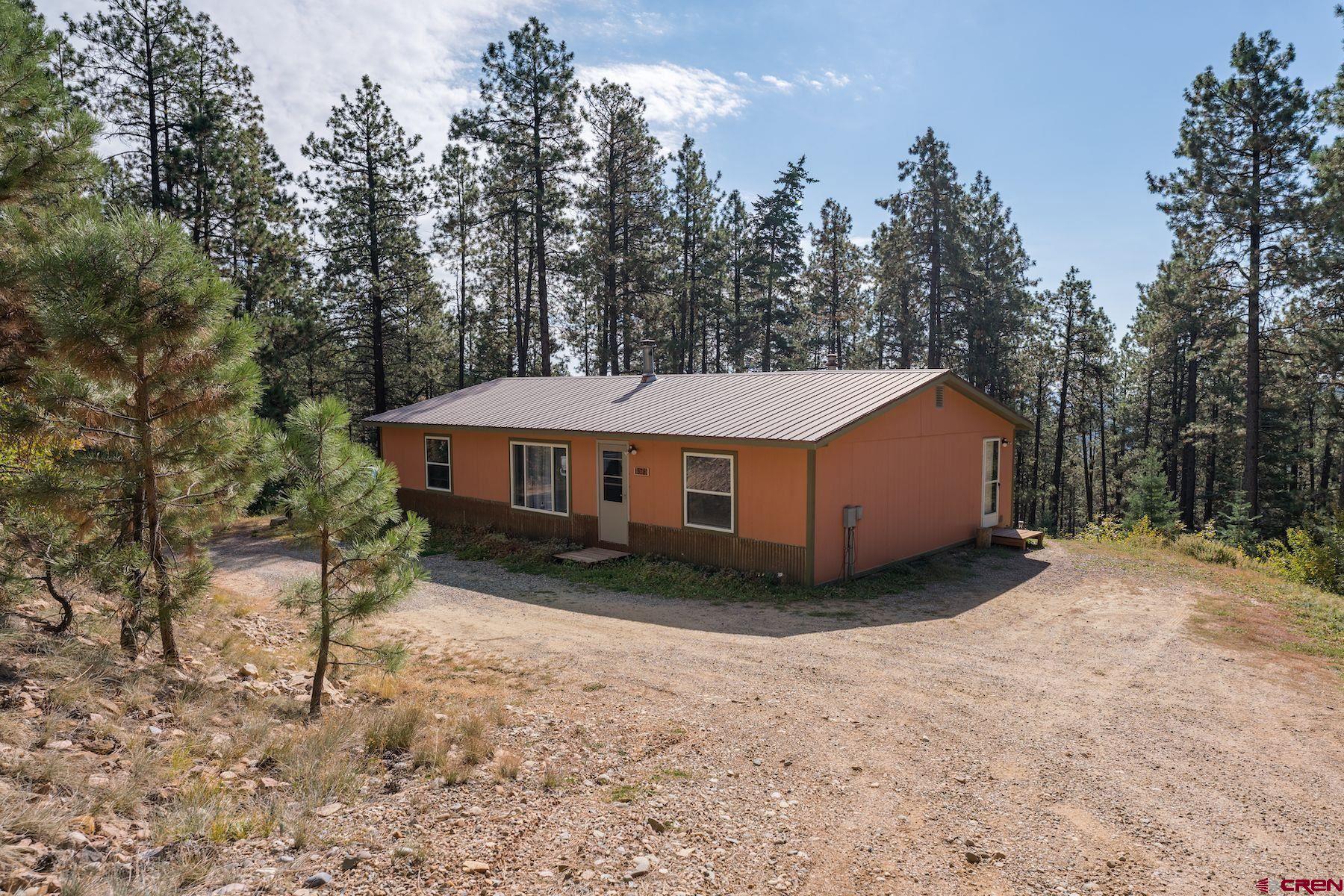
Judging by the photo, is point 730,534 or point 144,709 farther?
point 730,534

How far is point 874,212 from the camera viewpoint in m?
28.8

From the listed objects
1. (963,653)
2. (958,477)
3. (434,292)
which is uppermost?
(434,292)

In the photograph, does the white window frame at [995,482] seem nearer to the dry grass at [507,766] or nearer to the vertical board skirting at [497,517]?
the vertical board skirting at [497,517]

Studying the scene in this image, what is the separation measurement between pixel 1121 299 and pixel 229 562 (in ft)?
126

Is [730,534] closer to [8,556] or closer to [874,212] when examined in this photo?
[8,556]

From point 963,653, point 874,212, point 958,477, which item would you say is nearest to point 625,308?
point 874,212

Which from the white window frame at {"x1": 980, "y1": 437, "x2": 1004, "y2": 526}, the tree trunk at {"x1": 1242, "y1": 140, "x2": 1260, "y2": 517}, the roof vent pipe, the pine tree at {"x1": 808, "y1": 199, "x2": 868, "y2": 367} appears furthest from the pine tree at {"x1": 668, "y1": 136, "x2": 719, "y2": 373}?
the tree trunk at {"x1": 1242, "y1": 140, "x2": 1260, "y2": 517}

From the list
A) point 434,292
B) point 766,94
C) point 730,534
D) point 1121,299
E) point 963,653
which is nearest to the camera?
point 963,653

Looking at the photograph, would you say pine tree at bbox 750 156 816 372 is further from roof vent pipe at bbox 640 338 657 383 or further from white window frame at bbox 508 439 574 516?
white window frame at bbox 508 439 574 516

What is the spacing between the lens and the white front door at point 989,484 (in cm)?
1430

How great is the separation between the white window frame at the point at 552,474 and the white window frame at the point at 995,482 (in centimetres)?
809

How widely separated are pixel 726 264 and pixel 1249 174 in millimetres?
19079

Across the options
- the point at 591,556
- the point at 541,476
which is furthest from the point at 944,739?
the point at 541,476

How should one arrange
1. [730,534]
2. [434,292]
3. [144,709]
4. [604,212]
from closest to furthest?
1. [144,709]
2. [730,534]
3. [434,292]
4. [604,212]
